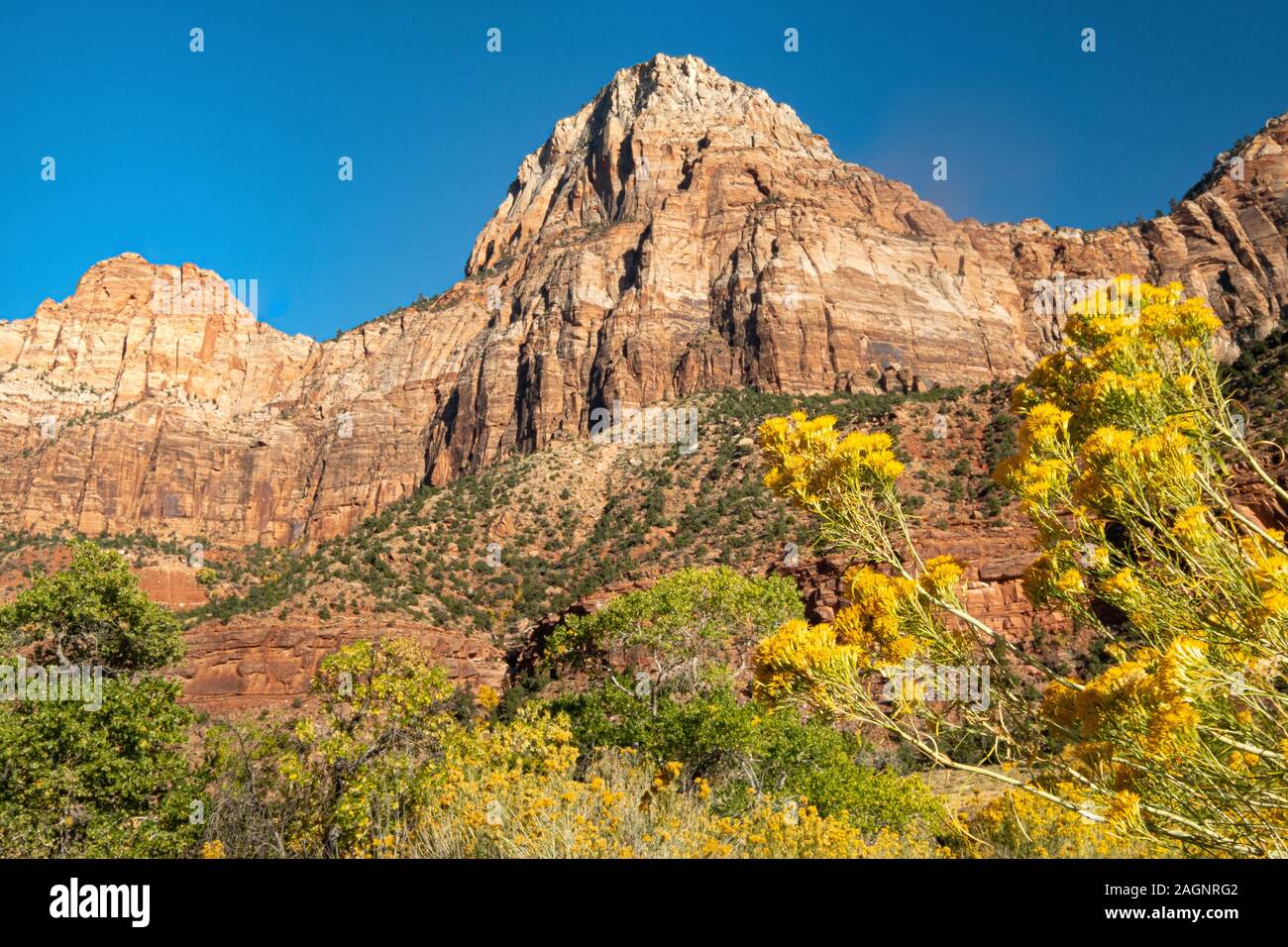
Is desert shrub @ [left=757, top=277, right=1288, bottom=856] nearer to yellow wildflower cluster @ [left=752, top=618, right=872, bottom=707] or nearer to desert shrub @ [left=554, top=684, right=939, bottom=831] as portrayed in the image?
yellow wildflower cluster @ [left=752, top=618, right=872, bottom=707]

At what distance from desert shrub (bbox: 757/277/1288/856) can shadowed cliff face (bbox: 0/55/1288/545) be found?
72675 mm

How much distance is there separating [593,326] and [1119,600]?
87.6m

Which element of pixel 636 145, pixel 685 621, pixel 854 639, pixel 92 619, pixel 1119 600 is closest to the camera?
pixel 1119 600

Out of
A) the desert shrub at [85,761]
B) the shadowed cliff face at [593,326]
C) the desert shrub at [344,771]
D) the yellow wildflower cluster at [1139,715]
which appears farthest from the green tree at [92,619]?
the shadowed cliff face at [593,326]

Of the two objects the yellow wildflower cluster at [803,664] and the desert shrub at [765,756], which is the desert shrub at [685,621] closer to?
the desert shrub at [765,756]

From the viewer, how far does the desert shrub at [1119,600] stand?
309cm

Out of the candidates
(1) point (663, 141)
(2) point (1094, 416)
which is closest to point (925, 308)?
(1) point (663, 141)

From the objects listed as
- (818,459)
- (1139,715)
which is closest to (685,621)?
(818,459)

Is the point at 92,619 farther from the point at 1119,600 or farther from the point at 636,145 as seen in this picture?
the point at 636,145

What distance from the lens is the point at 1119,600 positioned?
3803 mm

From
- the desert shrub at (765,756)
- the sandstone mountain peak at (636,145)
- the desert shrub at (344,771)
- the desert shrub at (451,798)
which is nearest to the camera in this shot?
the desert shrub at (451,798)

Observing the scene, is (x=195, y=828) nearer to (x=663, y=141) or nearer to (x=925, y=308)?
(x=925, y=308)

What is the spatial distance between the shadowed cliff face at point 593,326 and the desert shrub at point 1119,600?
72675mm
